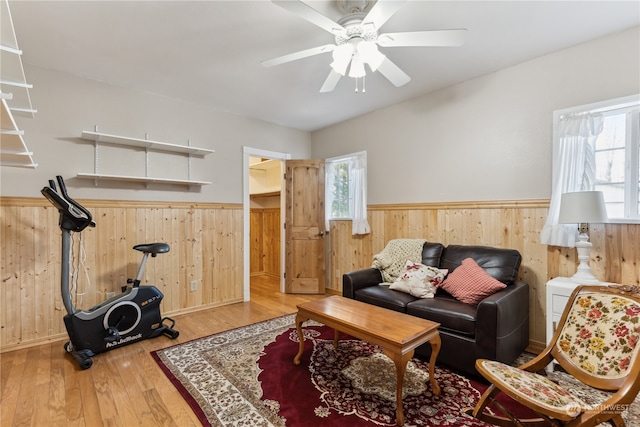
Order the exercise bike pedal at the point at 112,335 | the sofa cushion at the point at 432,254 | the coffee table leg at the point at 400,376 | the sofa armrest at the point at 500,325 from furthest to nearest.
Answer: the sofa cushion at the point at 432,254
the exercise bike pedal at the point at 112,335
the sofa armrest at the point at 500,325
the coffee table leg at the point at 400,376

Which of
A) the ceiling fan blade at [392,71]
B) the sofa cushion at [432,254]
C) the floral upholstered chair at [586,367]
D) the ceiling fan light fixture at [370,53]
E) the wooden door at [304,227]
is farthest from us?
the wooden door at [304,227]

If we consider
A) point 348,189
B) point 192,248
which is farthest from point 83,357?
point 348,189

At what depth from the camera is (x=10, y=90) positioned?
2025mm

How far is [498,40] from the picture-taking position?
249cm

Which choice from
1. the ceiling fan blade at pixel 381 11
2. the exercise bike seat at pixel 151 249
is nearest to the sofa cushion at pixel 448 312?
the ceiling fan blade at pixel 381 11

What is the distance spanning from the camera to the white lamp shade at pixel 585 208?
2.16 meters

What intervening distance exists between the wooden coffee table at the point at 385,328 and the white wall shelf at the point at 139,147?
7.50ft

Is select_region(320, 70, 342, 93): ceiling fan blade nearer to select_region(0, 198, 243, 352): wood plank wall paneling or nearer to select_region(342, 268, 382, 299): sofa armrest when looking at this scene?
select_region(342, 268, 382, 299): sofa armrest

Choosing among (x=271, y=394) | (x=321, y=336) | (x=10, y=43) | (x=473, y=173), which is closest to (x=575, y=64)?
(x=473, y=173)

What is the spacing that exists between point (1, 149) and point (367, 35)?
2.64 metres

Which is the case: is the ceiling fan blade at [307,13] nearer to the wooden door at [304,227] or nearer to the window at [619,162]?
the window at [619,162]

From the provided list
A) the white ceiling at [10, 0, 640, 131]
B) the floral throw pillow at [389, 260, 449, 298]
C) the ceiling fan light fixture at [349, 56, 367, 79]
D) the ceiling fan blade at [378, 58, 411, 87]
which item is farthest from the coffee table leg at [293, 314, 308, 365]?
the white ceiling at [10, 0, 640, 131]

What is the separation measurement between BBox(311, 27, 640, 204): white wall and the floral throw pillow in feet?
3.20

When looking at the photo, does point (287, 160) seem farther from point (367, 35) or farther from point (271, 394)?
point (271, 394)
